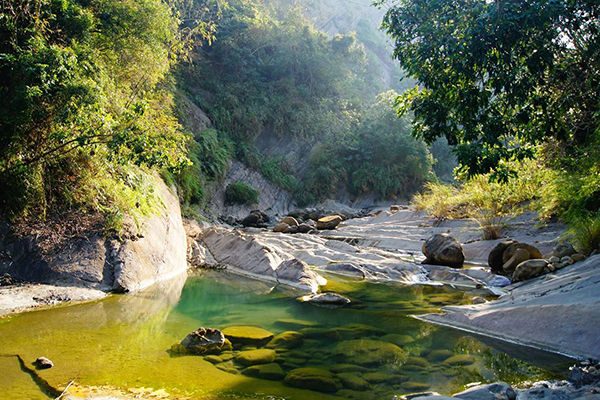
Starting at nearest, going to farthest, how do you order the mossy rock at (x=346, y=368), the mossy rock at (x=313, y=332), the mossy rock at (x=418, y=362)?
the mossy rock at (x=346, y=368), the mossy rock at (x=418, y=362), the mossy rock at (x=313, y=332)

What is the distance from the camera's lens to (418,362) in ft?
14.2

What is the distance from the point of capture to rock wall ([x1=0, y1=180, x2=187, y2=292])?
21.8 feet

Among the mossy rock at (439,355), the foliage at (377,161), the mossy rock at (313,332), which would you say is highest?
the foliage at (377,161)

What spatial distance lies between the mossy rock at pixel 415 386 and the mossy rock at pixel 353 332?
136cm

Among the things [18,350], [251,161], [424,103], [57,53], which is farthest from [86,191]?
[251,161]

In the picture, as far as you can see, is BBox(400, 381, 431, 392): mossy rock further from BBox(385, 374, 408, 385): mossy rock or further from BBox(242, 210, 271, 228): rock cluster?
BBox(242, 210, 271, 228): rock cluster

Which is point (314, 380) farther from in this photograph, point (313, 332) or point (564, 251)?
point (564, 251)

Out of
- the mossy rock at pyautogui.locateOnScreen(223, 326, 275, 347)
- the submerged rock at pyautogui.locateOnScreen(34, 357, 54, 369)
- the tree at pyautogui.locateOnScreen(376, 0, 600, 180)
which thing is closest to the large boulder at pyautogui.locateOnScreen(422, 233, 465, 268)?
the tree at pyautogui.locateOnScreen(376, 0, 600, 180)

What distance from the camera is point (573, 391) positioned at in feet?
10.9

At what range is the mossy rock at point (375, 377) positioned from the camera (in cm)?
388

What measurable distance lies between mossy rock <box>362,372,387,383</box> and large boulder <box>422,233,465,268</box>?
706 cm

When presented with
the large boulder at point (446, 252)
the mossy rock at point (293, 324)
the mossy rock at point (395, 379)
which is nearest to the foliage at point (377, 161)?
the large boulder at point (446, 252)

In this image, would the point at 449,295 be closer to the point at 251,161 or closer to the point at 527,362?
the point at 527,362

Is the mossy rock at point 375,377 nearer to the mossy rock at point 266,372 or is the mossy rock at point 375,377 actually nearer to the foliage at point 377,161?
the mossy rock at point 266,372
